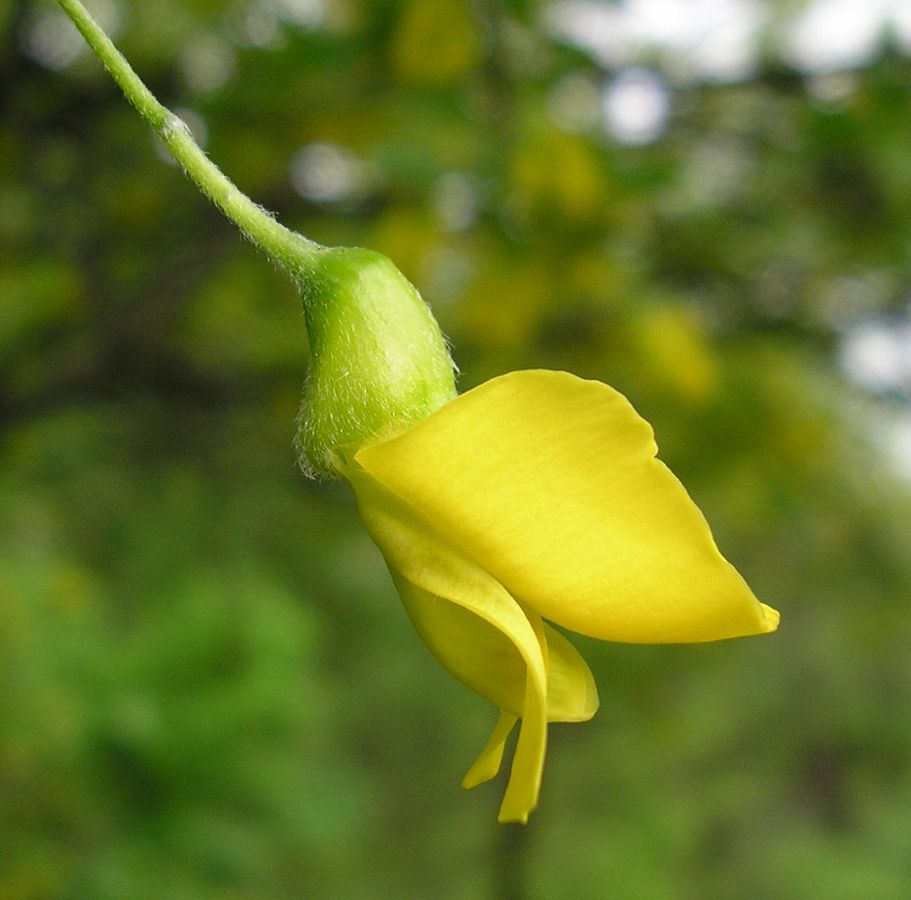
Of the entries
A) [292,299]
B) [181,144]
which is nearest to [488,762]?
[181,144]

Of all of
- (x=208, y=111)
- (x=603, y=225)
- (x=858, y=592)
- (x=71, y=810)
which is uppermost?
(x=208, y=111)

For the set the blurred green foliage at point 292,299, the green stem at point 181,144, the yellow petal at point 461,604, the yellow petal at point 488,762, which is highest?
the green stem at point 181,144

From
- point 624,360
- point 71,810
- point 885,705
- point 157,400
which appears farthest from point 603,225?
point 885,705

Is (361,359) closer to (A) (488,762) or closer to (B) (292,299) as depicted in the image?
(A) (488,762)

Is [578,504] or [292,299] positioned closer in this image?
[578,504]

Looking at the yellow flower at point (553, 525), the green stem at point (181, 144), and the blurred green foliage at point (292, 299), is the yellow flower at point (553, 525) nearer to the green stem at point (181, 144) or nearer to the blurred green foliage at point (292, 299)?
the green stem at point (181, 144)

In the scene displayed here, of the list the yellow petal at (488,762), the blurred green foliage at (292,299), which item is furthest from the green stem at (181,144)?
the blurred green foliage at (292,299)

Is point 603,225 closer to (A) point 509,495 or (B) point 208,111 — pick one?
(B) point 208,111

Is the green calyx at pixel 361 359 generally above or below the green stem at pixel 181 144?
below
